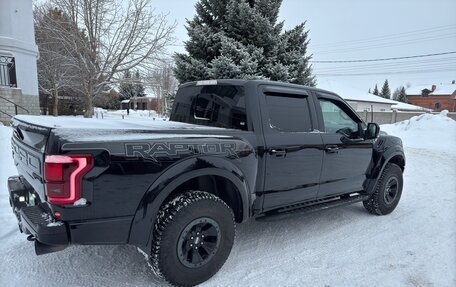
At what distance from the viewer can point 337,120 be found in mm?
4332

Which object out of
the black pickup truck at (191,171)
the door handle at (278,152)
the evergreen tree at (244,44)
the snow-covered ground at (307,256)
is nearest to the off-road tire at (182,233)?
the black pickup truck at (191,171)

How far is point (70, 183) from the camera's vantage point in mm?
2250

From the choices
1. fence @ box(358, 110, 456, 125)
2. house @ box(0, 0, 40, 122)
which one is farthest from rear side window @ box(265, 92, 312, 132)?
fence @ box(358, 110, 456, 125)

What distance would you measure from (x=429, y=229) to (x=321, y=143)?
6.73ft

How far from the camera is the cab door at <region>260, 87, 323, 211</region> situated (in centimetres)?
345

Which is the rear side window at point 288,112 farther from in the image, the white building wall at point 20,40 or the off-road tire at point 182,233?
the white building wall at point 20,40

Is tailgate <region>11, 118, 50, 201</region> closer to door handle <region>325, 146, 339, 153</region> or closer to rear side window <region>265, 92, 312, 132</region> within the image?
rear side window <region>265, 92, 312, 132</region>

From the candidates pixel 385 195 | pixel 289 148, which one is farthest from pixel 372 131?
pixel 289 148

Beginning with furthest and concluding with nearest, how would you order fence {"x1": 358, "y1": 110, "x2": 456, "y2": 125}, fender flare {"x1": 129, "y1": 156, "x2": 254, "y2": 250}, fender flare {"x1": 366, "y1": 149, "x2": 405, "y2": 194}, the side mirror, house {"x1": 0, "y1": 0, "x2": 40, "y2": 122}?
1. fence {"x1": 358, "y1": 110, "x2": 456, "y2": 125}
2. house {"x1": 0, "y1": 0, "x2": 40, "y2": 122}
3. fender flare {"x1": 366, "y1": 149, "x2": 405, "y2": 194}
4. the side mirror
5. fender flare {"x1": 129, "y1": 156, "x2": 254, "y2": 250}

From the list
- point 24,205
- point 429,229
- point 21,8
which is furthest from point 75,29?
point 429,229

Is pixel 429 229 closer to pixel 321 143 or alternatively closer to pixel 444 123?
pixel 321 143

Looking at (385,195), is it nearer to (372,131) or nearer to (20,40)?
(372,131)

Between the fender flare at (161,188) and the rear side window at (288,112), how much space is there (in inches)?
37.4

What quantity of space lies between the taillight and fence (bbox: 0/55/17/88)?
13518 mm
